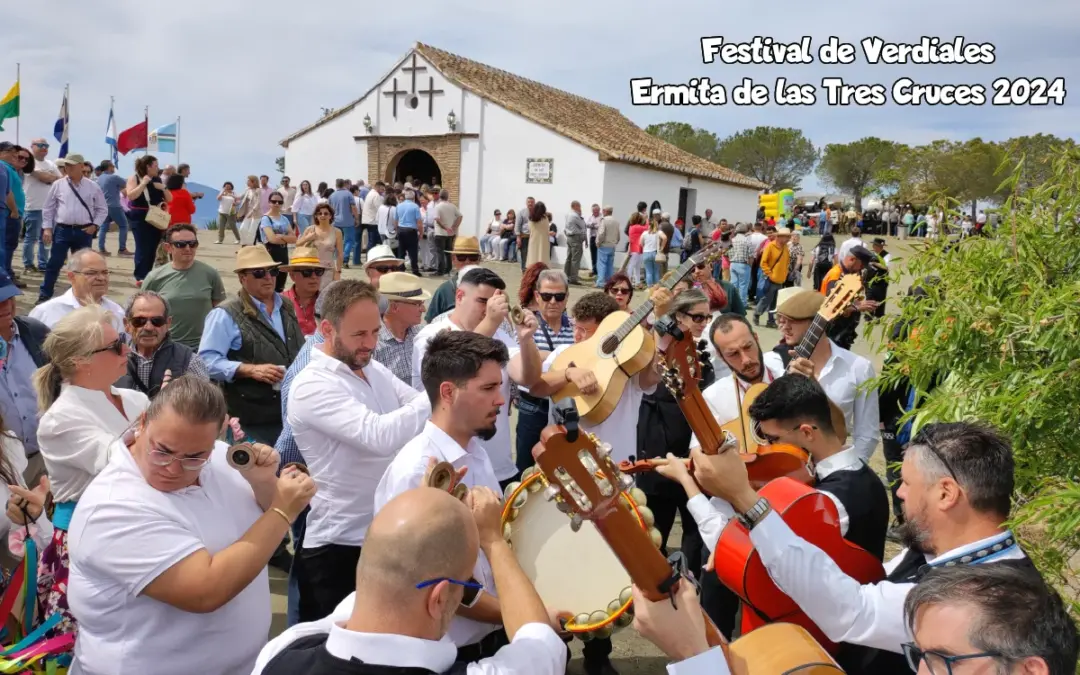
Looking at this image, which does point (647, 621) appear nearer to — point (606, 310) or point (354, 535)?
point (354, 535)

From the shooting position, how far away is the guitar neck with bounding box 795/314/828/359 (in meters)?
4.61

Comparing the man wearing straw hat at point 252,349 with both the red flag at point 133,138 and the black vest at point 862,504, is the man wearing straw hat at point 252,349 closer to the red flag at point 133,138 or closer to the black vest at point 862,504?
the black vest at point 862,504

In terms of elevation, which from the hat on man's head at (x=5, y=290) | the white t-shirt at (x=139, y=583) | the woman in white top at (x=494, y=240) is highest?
the woman in white top at (x=494, y=240)

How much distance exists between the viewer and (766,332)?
13.9m

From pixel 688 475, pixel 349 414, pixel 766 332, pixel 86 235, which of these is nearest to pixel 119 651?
pixel 349 414

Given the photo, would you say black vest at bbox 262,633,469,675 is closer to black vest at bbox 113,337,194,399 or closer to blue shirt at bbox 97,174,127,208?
black vest at bbox 113,337,194,399

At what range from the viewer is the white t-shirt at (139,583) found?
2289 mm

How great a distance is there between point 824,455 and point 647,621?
4.87 ft

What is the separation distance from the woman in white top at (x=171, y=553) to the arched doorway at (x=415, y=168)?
2470cm

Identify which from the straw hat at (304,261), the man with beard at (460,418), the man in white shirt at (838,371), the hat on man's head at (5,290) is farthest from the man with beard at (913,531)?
the straw hat at (304,261)

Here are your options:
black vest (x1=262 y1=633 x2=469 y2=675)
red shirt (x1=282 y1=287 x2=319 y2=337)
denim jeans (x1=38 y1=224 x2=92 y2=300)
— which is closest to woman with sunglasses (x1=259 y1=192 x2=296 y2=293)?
denim jeans (x1=38 y1=224 x2=92 y2=300)

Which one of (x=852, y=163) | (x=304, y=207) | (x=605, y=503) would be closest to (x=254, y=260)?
(x=605, y=503)

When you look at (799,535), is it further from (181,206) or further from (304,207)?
(304,207)

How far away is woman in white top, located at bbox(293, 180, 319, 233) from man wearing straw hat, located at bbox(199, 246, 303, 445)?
14.4m
